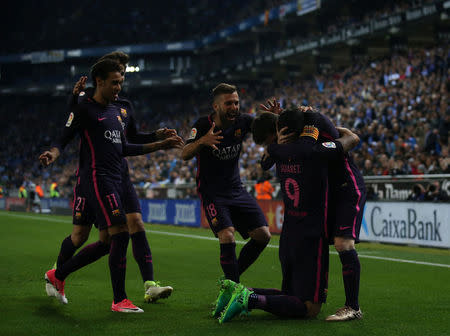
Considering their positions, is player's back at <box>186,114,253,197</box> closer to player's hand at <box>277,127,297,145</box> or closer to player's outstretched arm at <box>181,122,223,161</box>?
player's outstretched arm at <box>181,122,223,161</box>

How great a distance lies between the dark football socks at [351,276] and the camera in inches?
230

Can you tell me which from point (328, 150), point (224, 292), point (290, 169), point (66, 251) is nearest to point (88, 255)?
point (66, 251)

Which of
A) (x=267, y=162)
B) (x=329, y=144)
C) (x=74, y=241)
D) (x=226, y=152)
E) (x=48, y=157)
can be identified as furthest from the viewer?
(x=74, y=241)

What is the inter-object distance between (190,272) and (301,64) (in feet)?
110

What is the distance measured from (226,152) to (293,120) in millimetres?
1379

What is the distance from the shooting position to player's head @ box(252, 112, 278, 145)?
609 centimetres

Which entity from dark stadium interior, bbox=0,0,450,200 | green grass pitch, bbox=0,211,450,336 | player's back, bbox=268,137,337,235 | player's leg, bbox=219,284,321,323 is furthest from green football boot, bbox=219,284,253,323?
dark stadium interior, bbox=0,0,450,200

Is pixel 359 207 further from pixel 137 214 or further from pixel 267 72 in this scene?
pixel 267 72

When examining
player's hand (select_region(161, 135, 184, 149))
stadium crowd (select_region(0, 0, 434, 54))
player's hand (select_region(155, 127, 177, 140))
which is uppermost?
stadium crowd (select_region(0, 0, 434, 54))

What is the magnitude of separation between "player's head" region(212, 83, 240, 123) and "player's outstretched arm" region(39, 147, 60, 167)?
1.66 m

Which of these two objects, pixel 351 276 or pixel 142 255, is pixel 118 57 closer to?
pixel 142 255

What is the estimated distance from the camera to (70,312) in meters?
6.47

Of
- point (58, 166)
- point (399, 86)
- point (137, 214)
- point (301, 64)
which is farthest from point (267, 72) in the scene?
point (137, 214)

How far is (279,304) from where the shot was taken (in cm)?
569
